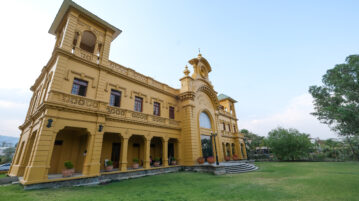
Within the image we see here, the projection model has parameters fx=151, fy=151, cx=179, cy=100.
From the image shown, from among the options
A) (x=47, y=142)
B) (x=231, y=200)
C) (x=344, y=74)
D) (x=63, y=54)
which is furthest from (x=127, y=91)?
(x=344, y=74)

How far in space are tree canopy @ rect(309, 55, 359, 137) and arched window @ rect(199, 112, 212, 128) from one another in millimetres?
13331

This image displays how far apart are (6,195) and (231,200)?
386 inches

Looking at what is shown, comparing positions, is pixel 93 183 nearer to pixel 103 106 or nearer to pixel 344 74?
pixel 103 106

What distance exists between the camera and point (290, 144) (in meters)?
26.2

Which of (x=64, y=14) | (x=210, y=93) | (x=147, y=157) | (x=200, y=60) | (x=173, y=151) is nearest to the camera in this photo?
(x=64, y=14)

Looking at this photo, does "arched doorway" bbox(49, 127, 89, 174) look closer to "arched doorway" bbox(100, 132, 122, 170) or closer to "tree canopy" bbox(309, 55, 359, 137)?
"arched doorway" bbox(100, 132, 122, 170)

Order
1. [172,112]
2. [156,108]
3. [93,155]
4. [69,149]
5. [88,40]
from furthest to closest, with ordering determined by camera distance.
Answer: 1. [172,112]
2. [156,108]
3. [88,40]
4. [69,149]
5. [93,155]

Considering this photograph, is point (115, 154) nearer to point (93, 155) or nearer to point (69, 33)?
point (93, 155)

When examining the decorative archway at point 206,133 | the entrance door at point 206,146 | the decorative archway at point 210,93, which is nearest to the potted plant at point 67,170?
Result: the decorative archway at point 206,133

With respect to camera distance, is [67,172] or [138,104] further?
[138,104]

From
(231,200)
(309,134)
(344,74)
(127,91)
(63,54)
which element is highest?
(344,74)

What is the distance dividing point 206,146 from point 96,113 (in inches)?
524

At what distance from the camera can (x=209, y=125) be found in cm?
2134

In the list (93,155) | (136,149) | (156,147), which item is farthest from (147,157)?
(93,155)
